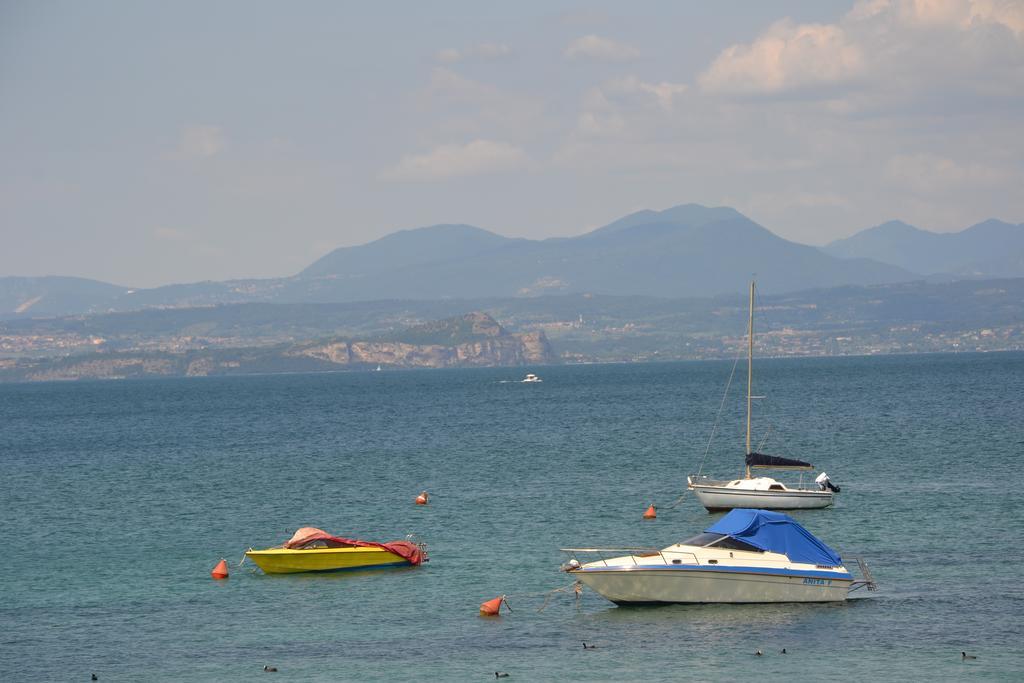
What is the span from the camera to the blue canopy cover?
166ft

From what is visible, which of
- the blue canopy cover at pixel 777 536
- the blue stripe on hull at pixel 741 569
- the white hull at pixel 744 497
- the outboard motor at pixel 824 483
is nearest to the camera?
the blue stripe on hull at pixel 741 569

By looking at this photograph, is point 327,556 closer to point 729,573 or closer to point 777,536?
point 729,573

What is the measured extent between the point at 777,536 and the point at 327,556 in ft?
66.1

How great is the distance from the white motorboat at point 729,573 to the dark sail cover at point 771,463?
30.8 meters

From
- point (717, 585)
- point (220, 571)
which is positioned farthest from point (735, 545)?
point (220, 571)

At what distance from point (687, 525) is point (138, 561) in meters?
27.3

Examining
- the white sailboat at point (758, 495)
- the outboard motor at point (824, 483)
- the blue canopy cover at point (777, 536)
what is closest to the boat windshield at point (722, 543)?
the blue canopy cover at point (777, 536)

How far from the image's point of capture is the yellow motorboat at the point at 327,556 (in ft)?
196

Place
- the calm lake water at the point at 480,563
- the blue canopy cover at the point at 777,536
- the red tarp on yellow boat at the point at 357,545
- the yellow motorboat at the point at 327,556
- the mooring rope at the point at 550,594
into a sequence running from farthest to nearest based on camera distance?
the red tarp on yellow boat at the point at 357,545
the yellow motorboat at the point at 327,556
the mooring rope at the point at 550,594
the blue canopy cover at the point at 777,536
the calm lake water at the point at 480,563

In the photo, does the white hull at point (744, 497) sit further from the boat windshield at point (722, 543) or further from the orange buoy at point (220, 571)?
the orange buoy at point (220, 571)

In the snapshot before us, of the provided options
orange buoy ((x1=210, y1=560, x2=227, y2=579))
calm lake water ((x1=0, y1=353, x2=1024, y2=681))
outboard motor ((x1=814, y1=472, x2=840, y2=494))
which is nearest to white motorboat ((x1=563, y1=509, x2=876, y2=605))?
calm lake water ((x1=0, y1=353, x2=1024, y2=681))

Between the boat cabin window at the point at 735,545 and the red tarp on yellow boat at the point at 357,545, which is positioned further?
the red tarp on yellow boat at the point at 357,545

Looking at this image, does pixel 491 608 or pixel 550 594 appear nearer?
pixel 491 608

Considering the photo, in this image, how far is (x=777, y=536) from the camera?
50875mm
